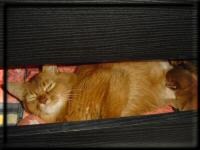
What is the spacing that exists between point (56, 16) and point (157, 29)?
0.36m

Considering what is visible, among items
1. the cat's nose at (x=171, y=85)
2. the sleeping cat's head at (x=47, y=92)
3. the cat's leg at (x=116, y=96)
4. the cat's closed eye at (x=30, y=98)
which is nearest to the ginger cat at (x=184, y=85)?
the cat's nose at (x=171, y=85)

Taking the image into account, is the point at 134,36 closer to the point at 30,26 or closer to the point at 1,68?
the point at 30,26

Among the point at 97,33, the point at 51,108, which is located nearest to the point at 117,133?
the point at 51,108

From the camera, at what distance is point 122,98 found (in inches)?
48.0

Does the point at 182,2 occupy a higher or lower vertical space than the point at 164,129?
higher

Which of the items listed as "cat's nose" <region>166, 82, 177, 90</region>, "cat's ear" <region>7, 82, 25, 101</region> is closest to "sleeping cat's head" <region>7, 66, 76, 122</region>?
Result: "cat's ear" <region>7, 82, 25, 101</region>

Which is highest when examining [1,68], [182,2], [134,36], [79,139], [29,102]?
[182,2]

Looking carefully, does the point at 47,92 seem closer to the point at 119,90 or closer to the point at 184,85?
the point at 119,90

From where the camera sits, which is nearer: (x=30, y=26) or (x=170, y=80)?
(x=30, y=26)

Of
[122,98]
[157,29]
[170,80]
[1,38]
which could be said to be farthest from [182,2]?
[1,38]

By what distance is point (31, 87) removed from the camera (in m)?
1.18

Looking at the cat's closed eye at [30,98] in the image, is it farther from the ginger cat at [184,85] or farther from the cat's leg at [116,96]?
the ginger cat at [184,85]

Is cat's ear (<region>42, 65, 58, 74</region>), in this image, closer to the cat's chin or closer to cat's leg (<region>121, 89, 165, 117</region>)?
the cat's chin

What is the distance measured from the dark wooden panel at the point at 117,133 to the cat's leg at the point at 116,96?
0.03m
